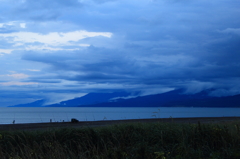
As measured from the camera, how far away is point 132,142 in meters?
11.8

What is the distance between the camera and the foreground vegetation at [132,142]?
9664 millimetres

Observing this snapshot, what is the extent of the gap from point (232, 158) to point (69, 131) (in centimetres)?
805

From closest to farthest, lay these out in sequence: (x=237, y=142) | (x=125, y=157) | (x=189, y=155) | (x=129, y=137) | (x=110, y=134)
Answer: (x=125, y=157) → (x=189, y=155) → (x=237, y=142) → (x=129, y=137) → (x=110, y=134)

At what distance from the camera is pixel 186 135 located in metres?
11.3

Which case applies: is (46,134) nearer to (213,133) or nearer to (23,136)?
(23,136)

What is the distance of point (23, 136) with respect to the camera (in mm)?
13531

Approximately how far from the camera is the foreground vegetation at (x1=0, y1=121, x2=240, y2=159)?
9.66 meters

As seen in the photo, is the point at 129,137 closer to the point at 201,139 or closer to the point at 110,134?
the point at 110,134

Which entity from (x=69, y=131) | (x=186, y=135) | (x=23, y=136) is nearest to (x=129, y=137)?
(x=186, y=135)

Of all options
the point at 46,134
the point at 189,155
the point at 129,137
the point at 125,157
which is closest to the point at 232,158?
the point at 189,155

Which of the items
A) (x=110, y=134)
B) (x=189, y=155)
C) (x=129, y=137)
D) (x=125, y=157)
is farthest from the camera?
(x=110, y=134)

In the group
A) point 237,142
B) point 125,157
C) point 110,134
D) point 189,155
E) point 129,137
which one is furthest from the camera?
point 110,134

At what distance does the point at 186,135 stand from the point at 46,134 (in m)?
7.07

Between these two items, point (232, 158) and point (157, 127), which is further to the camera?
point (157, 127)
